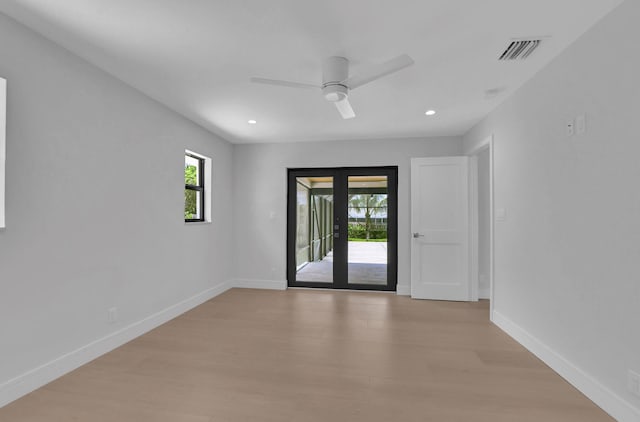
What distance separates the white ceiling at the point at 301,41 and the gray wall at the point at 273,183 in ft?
4.98

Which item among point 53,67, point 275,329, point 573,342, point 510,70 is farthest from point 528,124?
point 53,67

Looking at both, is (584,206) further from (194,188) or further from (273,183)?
(194,188)

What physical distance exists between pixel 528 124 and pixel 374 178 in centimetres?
241

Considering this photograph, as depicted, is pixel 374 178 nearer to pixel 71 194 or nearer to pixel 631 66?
pixel 631 66

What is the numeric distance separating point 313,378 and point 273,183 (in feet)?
11.1

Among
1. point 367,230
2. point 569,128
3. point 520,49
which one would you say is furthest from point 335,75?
point 367,230

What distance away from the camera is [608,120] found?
1880mm

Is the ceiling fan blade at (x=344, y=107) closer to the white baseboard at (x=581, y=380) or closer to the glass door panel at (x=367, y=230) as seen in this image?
the glass door panel at (x=367, y=230)

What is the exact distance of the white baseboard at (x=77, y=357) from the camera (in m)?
1.96

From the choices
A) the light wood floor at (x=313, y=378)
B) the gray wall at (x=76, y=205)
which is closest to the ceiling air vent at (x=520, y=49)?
the light wood floor at (x=313, y=378)

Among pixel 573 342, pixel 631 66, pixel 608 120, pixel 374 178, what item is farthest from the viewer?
pixel 374 178

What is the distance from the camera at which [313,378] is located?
2.25 metres

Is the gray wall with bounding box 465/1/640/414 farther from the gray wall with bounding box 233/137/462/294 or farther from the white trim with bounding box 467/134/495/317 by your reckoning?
the gray wall with bounding box 233/137/462/294

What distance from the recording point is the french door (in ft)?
16.1
